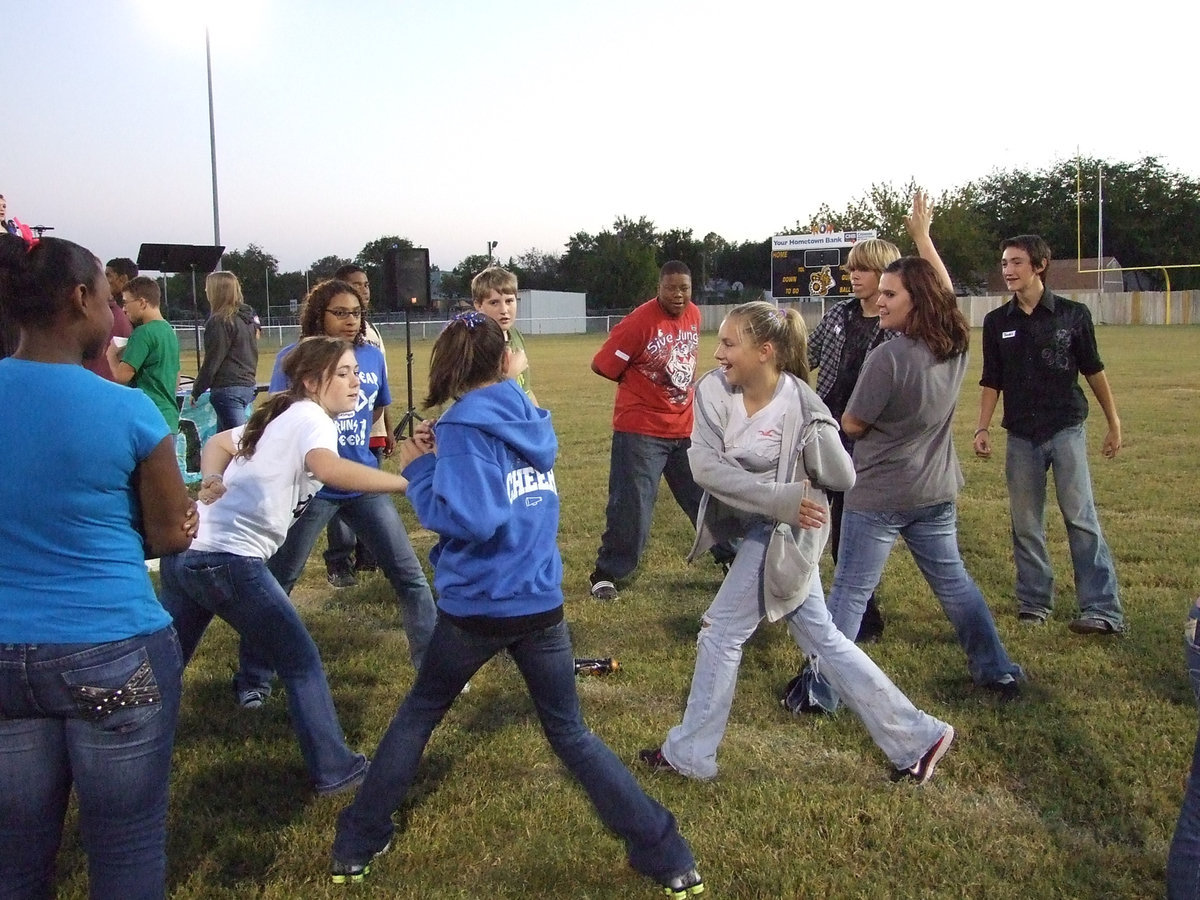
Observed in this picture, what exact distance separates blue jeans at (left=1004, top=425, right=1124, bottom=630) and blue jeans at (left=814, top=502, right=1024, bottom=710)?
118 cm

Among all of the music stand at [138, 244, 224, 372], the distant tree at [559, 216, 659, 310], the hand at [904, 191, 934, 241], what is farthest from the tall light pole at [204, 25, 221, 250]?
the distant tree at [559, 216, 659, 310]

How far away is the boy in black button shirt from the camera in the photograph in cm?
536

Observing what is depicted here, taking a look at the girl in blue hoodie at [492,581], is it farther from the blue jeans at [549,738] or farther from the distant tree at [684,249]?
the distant tree at [684,249]

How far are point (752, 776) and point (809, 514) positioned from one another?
1037 mm

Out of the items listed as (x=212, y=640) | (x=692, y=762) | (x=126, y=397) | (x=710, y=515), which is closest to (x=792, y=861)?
(x=692, y=762)

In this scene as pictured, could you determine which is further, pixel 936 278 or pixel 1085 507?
pixel 1085 507

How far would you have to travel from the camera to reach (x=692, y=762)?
148 inches

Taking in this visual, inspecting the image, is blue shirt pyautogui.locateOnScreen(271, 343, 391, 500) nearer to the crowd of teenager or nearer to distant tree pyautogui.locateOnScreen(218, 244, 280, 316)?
the crowd of teenager

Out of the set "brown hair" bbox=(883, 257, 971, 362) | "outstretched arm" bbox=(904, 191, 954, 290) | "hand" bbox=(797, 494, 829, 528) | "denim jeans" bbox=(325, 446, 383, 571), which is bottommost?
"denim jeans" bbox=(325, 446, 383, 571)

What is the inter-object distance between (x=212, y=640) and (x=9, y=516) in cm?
361

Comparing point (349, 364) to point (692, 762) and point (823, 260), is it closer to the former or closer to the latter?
point (692, 762)

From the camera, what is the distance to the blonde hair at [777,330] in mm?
3598

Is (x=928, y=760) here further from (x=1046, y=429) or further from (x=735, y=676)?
(x=1046, y=429)

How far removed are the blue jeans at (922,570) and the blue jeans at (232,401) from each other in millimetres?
6082
